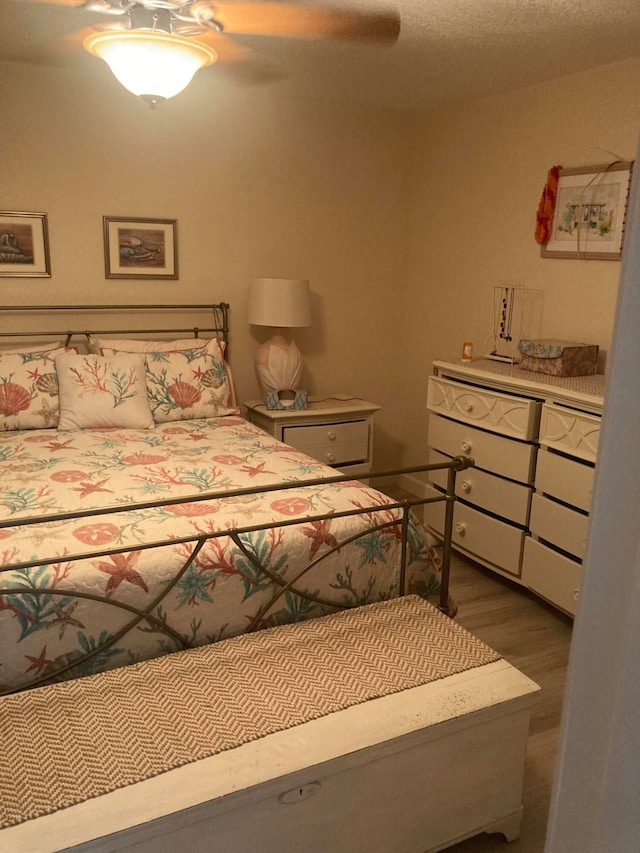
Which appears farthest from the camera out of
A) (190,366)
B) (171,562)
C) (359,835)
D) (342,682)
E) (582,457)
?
(190,366)

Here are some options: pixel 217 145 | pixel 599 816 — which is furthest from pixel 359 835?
pixel 217 145

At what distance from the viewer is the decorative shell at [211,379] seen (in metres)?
3.42

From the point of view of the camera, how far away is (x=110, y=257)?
11.7 feet

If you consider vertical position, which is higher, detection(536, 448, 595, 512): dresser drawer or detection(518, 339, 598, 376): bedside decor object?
detection(518, 339, 598, 376): bedside decor object

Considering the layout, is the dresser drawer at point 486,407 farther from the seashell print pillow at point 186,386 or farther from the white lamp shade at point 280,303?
the seashell print pillow at point 186,386

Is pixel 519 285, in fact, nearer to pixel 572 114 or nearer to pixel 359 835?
pixel 572 114

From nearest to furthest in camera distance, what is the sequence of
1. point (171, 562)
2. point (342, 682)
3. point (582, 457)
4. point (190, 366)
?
point (342, 682) < point (171, 562) < point (582, 457) < point (190, 366)

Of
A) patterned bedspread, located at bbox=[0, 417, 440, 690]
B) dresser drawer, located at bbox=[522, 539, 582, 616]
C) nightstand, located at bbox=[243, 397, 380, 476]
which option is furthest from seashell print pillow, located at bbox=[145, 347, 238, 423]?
dresser drawer, located at bbox=[522, 539, 582, 616]

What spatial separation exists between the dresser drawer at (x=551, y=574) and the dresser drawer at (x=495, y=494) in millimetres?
140

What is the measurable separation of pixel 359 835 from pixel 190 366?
7.67 ft

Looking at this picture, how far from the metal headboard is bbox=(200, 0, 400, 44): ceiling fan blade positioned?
176 centimetres

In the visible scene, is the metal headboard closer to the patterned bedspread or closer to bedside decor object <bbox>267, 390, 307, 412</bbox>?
bedside decor object <bbox>267, 390, 307, 412</bbox>

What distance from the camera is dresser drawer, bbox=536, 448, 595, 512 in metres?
2.68

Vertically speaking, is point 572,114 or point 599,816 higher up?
point 572,114
